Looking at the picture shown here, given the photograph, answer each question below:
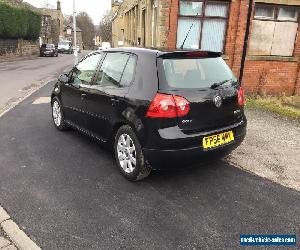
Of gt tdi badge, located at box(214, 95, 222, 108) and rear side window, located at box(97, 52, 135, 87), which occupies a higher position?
rear side window, located at box(97, 52, 135, 87)

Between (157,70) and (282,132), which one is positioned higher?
(157,70)

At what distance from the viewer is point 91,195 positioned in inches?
155

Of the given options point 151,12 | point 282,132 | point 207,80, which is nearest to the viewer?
point 207,80

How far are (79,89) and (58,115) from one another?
1.33 metres

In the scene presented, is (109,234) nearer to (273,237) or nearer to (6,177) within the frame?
(273,237)

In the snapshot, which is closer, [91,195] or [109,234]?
[109,234]

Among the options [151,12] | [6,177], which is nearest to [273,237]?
[6,177]

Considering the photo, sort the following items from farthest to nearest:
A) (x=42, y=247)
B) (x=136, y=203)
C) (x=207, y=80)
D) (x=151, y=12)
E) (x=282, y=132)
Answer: (x=151, y=12) → (x=282, y=132) → (x=207, y=80) → (x=136, y=203) → (x=42, y=247)

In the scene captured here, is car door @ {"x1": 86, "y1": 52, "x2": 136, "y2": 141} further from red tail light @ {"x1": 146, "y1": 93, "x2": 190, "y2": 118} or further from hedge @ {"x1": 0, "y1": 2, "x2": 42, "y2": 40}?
hedge @ {"x1": 0, "y1": 2, "x2": 42, "y2": 40}

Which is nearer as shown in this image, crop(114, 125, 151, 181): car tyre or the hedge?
crop(114, 125, 151, 181): car tyre

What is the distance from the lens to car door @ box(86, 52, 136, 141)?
14.1ft

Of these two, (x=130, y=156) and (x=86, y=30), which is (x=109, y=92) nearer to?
(x=130, y=156)

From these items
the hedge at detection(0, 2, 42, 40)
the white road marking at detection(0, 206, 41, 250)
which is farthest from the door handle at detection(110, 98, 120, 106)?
the hedge at detection(0, 2, 42, 40)

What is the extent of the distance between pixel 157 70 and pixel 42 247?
230cm
